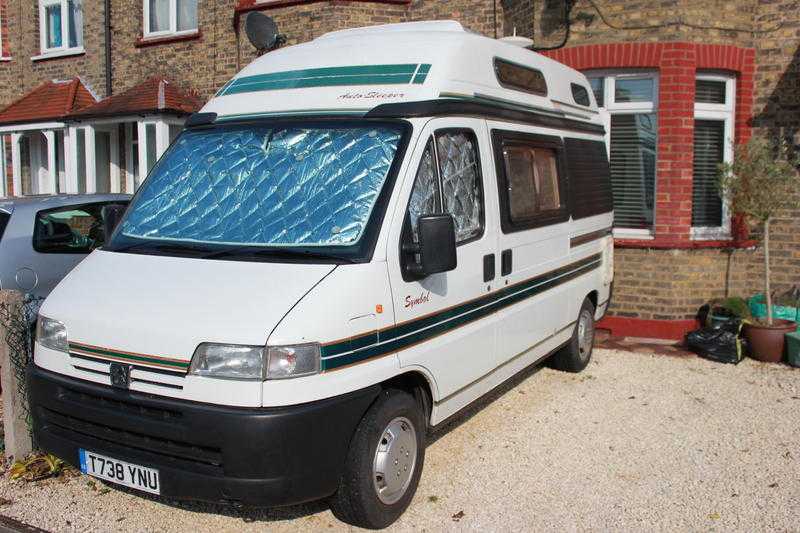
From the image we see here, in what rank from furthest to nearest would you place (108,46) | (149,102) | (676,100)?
(108,46) → (149,102) → (676,100)

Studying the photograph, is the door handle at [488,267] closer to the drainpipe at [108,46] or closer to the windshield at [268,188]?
the windshield at [268,188]

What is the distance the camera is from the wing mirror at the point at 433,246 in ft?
13.4

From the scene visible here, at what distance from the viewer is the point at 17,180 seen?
15.5m

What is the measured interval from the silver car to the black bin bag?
20.5 feet

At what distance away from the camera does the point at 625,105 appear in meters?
9.40

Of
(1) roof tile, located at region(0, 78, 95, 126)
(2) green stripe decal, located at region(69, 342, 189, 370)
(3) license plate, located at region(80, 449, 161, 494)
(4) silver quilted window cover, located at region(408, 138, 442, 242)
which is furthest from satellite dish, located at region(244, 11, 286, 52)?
(3) license plate, located at region(80, 449, 161, 494)

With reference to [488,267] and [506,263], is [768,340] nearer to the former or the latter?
[506,263]

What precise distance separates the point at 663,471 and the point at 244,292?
10.4ft

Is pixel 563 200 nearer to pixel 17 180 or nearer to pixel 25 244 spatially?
pixel 25 244

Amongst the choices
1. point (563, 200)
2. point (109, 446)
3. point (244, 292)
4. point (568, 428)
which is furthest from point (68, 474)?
point (563, 200)

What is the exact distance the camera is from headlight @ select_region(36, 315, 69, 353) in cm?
424

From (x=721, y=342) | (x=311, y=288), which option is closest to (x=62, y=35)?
(x=721, y=342)

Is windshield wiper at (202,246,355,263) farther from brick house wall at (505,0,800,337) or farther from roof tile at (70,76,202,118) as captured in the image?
roof tile at (70,76,202,118)

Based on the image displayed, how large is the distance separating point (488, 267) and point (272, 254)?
5.33 feet
